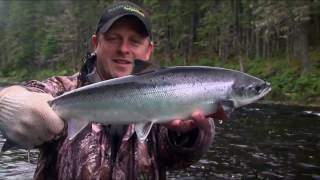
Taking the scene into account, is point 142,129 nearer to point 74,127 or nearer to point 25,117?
point 74,127

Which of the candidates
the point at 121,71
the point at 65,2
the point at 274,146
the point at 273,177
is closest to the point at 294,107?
the point at 274,146

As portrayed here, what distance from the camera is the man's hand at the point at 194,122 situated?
3.60m

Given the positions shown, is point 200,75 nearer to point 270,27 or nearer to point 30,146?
point 30,146

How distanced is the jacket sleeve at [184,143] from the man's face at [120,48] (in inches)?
23.2

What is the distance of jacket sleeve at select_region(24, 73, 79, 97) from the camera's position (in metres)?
3.80

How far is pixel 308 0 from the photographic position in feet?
113

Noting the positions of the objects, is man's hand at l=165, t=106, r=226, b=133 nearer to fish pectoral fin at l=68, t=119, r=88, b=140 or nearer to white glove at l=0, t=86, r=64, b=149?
fish pectoral fin at l=68, t=119, r=88, b=140

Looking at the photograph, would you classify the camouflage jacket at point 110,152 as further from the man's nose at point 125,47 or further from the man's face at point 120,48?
the man's nose at point 125,47

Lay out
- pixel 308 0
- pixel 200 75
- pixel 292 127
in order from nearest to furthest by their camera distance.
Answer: pixel 200 75, pixel 292 127, pixel 308 0

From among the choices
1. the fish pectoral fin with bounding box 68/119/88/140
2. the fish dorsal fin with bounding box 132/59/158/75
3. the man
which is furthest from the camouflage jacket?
the fish dorsal fin with bounding box 132/59/158/75

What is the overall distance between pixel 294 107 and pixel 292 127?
8120 mm

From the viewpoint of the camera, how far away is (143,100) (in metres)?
3.61

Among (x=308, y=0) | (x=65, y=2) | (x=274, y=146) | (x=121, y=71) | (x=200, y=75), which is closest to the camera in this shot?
(x=200, y=75)

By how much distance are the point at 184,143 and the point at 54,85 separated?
1130 mm
